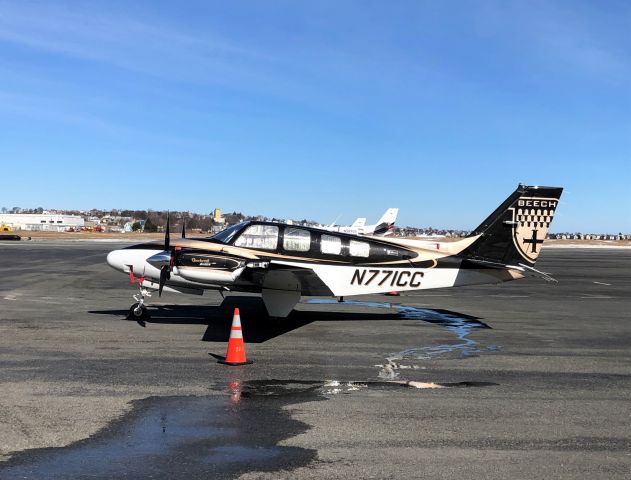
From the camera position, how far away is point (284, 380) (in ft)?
28.0

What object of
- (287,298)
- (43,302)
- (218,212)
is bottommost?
(43,302)

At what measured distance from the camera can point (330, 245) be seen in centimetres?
1395

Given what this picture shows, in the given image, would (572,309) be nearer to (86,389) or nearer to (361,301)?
(361,301)

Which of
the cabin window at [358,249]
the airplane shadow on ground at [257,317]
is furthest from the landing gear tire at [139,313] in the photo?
the cabin window at [358,249]

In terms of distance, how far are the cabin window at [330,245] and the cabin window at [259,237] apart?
1.15 m

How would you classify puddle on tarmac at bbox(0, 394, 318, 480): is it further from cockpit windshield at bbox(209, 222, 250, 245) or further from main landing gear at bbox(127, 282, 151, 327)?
main landing gear at bbox(127, 282, 151, 327)

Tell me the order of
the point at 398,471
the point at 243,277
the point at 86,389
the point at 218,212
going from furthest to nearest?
the point at 218,212 → the point at 243,277 → the point at 86,389 → the point at 398,471

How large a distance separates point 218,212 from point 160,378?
18290mm

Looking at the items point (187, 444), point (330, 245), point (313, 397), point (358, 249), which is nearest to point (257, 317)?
point (330, 245)

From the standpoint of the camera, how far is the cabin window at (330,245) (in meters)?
13.9

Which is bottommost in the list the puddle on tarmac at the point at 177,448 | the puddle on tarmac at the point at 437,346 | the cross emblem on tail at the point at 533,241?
the puddle on tarmac at the point at 177,448

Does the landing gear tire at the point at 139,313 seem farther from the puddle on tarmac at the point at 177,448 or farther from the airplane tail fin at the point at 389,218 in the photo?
the airplane tail fin at the point at 389,218

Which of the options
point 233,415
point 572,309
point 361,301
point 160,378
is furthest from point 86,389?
point 572,309

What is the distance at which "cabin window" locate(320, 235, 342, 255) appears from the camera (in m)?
13.9
